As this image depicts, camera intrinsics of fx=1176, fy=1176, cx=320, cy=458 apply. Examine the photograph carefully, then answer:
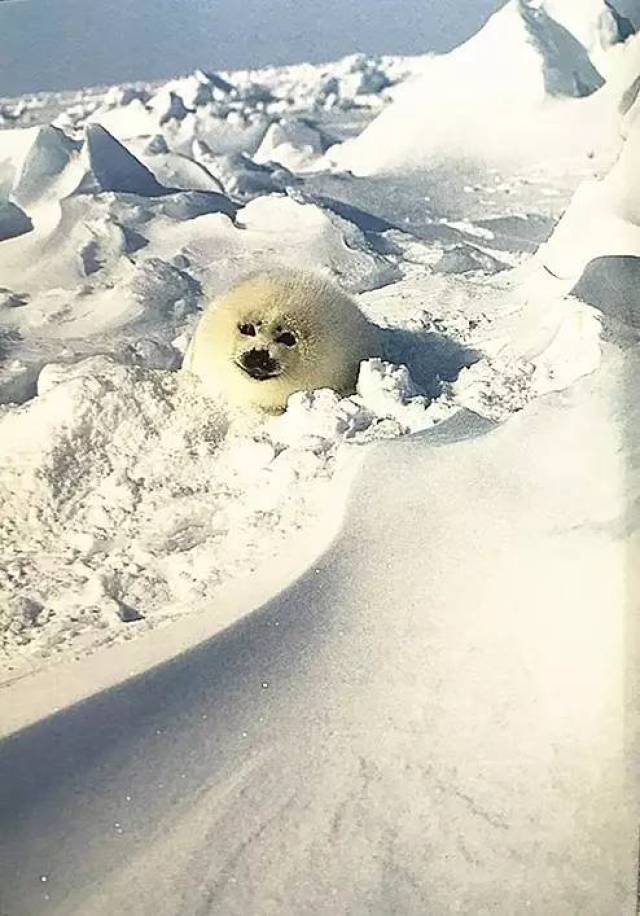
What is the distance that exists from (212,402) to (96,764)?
63 centimetres

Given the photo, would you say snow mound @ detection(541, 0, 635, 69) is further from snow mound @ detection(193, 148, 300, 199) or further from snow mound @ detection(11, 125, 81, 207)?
snow mound @ detection(11, 125, 81, 207)

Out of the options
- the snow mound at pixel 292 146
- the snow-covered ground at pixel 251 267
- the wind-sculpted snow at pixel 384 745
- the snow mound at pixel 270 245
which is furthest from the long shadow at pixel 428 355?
the snow mound at pixel 292 146

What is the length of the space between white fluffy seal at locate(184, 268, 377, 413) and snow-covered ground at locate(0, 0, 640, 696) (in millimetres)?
44

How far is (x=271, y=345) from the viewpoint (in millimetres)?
1617

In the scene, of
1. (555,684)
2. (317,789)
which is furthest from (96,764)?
(555,684)

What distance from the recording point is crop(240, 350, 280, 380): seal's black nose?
5.28ft

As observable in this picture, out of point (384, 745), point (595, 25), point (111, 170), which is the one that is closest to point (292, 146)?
point (111, 170)

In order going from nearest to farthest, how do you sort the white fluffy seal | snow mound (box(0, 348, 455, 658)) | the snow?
1. snow mound (box(0, 348, 455, 658))
2. the white fluffy seal
3. the snow

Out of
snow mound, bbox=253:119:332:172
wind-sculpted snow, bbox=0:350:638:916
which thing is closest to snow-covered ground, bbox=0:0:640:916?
wind-sculpted snow, bbox=0:350:638:916

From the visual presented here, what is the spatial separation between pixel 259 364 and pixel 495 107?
0.93 meters

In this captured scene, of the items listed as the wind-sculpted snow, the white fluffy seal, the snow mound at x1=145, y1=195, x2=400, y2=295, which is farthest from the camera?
the snow mound at x1=145, y1=195, x2=400, y2=295

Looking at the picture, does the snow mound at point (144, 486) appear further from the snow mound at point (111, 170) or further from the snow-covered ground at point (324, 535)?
the snow mound at point (111, 170)

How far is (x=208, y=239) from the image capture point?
184 centimetres

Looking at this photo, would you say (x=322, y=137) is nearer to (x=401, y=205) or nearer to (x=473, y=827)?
(x=401, y=205)
